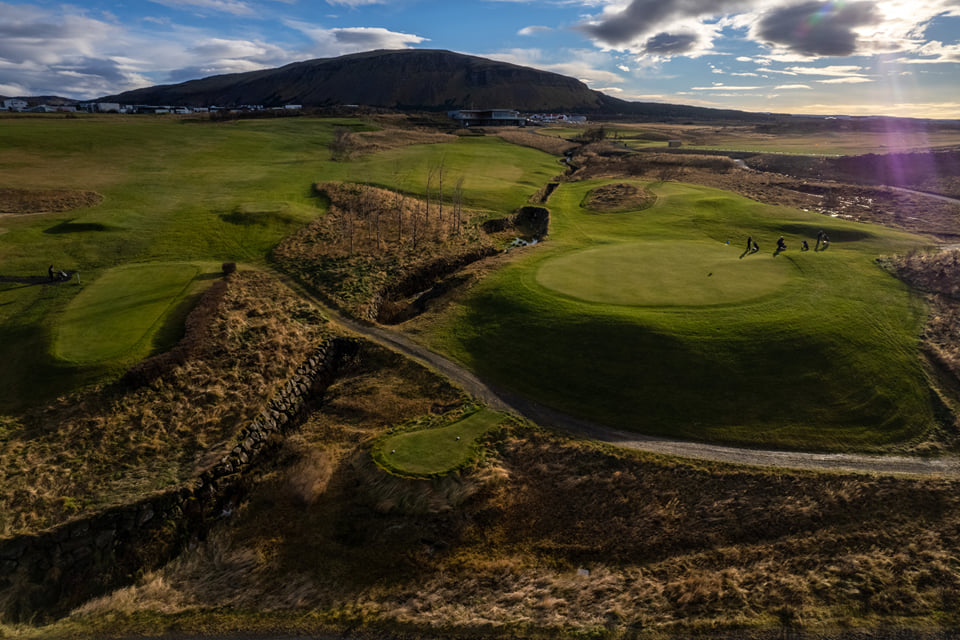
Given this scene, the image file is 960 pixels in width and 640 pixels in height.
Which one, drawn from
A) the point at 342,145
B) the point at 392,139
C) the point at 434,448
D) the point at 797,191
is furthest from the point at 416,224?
the point at 797,191

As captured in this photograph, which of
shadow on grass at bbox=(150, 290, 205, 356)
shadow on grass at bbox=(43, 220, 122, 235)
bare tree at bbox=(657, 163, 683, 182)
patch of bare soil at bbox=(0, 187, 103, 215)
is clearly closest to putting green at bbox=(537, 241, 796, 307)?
shadow on grass at bbox=(150, 290, 205, 356)

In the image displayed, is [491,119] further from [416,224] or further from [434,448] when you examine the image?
[434,448]

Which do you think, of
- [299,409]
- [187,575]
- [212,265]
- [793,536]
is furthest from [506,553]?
[212,265]

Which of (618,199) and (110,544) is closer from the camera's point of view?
(110,544)

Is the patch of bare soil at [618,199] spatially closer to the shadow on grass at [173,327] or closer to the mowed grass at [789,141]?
the shadow on grass at [173,327]

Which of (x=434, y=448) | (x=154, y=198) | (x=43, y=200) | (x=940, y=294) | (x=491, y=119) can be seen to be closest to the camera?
(x=434, y=448)

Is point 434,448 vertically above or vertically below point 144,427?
above

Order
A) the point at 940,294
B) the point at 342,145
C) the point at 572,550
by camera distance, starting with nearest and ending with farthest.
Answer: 1. the point at 572,550
2. the point at 940,294
3. the point at 342,145
